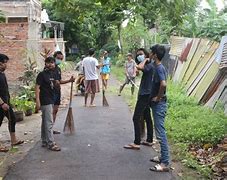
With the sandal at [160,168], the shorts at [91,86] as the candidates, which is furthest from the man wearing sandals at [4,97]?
the shorts at [91,86]

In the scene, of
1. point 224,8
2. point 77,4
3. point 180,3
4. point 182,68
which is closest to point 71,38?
point 224,8

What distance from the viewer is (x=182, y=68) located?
52.4 ft

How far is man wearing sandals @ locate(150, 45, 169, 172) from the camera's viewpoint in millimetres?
6441

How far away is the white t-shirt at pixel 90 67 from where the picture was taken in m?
12.9

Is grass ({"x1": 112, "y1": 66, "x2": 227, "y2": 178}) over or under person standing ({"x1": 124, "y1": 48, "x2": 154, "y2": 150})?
under

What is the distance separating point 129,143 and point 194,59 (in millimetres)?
7057

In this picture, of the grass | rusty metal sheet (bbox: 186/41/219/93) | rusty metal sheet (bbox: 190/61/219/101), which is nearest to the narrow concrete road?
the grass

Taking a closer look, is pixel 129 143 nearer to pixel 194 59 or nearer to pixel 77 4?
pixel 77 4

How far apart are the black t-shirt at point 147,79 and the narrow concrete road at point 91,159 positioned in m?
1.14

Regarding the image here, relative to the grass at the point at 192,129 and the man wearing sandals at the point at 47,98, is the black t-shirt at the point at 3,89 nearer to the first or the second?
the man wearing sandals at the point at 47,98

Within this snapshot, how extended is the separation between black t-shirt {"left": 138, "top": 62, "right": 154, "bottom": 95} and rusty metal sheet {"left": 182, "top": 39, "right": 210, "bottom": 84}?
6394 millimetres

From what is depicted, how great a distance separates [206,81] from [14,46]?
10.6 metres

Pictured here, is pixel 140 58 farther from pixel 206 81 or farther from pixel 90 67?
pixel 90 67

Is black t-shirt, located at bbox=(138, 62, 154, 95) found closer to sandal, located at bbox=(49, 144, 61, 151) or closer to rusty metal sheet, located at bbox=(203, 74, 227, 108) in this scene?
sandal, located at bbox=(49, 144, 61, 151)
